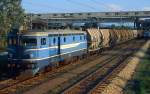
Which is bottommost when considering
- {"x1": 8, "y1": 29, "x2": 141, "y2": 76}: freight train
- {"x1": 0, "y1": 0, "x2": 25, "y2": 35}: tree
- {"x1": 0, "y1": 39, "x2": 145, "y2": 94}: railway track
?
{"x1": 0, "y1": 39, "x2": 145, "y2": 94}: railway track

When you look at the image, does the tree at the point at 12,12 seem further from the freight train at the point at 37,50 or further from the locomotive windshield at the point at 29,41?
the locomotive windshield at the point at 29,41

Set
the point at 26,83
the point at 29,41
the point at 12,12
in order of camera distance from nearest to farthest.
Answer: the point at 26,83 → the point at 29,41 → the point at 12,12

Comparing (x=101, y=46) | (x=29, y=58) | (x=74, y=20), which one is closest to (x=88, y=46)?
(x=101, y=46)

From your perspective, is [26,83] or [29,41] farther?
[29,41]

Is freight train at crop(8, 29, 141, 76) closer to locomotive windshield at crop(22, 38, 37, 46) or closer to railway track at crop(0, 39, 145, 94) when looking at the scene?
locomotive windshield at crop(22, 38, 37, 46)

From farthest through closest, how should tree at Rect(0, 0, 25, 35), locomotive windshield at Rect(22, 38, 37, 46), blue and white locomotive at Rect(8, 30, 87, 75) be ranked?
1. tree at Rect(0, 0, 25, 35)
2. locomotive windshield at Rect(22, 38, 37, 46)
3. blue and white locomotive at Rect(8, 30, 87, 75)

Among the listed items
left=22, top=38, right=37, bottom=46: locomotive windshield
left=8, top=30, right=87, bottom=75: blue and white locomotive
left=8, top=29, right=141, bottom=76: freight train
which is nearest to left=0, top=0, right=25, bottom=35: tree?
left=8, top=29, right=141, bottom=76: freight train

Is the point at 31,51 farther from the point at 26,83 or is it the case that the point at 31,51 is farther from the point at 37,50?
the point at 26,83

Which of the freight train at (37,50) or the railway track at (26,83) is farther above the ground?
the freight train at (37,50)

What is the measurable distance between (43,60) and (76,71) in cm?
453

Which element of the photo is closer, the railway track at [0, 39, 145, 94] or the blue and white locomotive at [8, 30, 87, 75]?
the railway track at [0, 39, 145, 94]

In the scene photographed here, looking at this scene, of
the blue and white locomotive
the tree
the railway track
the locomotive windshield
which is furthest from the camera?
the tree

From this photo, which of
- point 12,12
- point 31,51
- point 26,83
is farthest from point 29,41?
point 12,12

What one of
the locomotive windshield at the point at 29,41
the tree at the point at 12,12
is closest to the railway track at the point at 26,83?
the locomotive windshield at the point at 29,41
